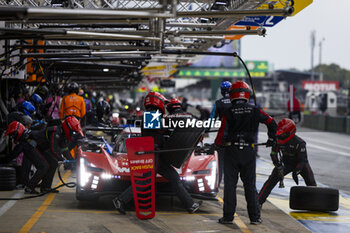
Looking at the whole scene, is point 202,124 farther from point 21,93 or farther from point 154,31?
point 21,93

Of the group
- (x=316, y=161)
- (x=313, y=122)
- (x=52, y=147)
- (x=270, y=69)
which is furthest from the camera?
A: (x=270, y=69)

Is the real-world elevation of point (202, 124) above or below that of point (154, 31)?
below

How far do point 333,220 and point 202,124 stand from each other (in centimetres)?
260

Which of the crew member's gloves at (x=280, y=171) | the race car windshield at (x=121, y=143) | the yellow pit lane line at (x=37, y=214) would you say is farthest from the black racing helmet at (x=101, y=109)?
the crew member's gloves at (x=280, y=171)

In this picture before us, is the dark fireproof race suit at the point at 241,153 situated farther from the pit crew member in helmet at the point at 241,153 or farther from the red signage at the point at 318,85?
the red signage at the point at 318,85

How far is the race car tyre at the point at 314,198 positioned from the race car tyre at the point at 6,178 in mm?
5061

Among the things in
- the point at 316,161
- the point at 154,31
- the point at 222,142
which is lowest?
the point at 316,161

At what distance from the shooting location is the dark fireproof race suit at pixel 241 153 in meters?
9.00

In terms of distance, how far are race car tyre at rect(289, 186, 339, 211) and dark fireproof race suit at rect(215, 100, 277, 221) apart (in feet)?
5.47

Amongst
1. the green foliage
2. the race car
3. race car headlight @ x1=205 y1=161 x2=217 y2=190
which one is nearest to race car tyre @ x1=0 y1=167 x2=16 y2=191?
the race car

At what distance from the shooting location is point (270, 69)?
107m

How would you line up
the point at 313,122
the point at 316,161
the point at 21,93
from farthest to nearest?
the point at 313,122 → the point at 316,161 → the point at 21,93

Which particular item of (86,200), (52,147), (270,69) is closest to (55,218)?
(86,200)

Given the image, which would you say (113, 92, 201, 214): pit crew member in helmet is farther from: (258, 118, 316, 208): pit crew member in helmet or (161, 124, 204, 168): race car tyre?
(258, 118, 316, 208): pit crew member in helmet
